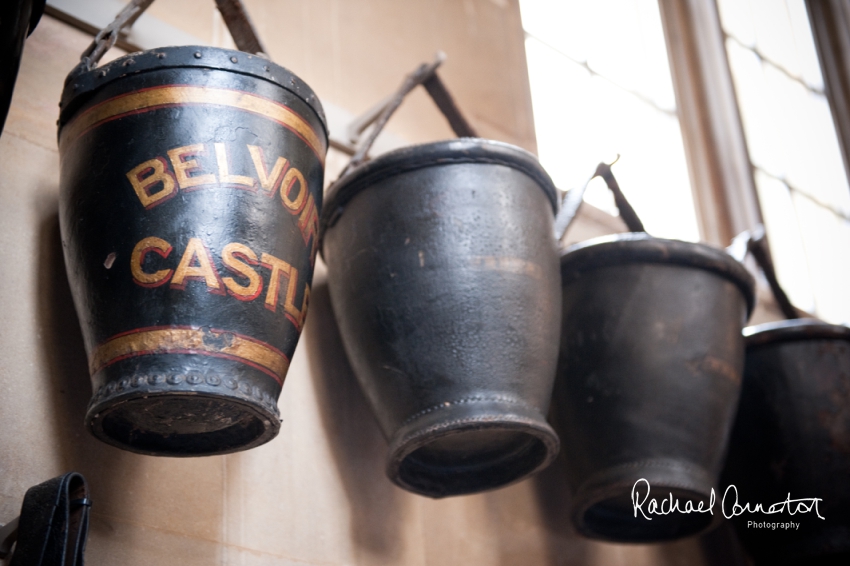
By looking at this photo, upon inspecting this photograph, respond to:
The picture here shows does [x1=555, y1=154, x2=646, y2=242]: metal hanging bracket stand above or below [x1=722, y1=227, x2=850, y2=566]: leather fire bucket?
above

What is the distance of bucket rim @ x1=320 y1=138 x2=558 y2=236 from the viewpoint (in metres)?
1.47

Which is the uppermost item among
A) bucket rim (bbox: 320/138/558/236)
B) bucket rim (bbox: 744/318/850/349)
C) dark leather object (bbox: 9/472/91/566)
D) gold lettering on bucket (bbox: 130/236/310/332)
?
bucket rim (bbox: 320/138/558/236)

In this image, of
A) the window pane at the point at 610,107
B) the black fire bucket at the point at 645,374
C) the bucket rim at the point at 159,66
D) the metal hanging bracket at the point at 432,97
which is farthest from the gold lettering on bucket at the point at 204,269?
the window pane at the point at 610,107

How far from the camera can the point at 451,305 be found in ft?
4.56

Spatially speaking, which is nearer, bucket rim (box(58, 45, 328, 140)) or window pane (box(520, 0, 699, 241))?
bucket rim (box(58, 45, 328, 140))

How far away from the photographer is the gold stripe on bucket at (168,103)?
3.88 ft

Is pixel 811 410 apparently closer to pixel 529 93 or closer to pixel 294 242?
pixel 529 93

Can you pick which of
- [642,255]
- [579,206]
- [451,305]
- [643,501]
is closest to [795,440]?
[643,501]

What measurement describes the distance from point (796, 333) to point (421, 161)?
97cm

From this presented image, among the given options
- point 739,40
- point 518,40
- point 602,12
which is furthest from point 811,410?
point 739,40

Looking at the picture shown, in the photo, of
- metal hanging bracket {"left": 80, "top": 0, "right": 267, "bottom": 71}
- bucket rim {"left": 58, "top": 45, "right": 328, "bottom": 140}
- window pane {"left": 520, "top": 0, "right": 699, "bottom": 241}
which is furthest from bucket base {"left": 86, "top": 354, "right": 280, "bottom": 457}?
window pane {"left": 520, "top": 0, "right": 699, "bottom": 241}

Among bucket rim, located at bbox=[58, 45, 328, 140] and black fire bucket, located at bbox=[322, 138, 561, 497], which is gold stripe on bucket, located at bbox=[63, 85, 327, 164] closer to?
bucket rim, located at bbox=[58, 45, 328, 140]

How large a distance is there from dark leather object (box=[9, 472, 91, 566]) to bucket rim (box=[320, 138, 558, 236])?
2.07 feet

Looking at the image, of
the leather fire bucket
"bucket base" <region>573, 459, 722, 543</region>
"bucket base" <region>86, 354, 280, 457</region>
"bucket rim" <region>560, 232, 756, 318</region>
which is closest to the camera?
"bucket base" <region>86, 354, 280, 457</region>
